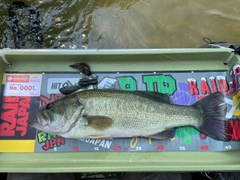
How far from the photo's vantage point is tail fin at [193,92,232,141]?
86.4 inches

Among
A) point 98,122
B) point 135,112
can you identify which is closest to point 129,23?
point 135,112

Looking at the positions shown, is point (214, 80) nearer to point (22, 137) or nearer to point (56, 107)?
point (56, 107)

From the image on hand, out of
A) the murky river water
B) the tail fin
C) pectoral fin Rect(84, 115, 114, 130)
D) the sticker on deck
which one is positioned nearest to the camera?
pectoral fin Rect(84, 115, 114, 130)

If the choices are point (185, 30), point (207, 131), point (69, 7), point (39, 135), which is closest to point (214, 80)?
point (207, 131)

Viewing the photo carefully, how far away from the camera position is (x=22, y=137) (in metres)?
2.22

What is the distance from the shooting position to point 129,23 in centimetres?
346

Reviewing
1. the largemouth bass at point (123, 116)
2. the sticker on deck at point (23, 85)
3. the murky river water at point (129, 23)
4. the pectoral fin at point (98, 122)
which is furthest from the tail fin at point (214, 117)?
the sticker on deck at point (23, 85)

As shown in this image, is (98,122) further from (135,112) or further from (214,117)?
(214,117)

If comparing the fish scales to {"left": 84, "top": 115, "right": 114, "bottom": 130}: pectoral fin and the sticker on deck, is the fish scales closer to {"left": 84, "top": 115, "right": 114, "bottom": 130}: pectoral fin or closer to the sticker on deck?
{"left": 84, "top": 115, "right": 114, "bottom": 130}: pectoral fin

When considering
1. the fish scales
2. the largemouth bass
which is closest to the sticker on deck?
the largemouth bass

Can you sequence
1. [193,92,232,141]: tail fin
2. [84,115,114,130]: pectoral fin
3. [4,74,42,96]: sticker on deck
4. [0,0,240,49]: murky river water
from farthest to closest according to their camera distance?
[0,0,240,49]: murky river water < [4,74,42,96]: sticker on deck < [193,92,232,141]: tail fin < [84,115,114,130]: pectoral fin

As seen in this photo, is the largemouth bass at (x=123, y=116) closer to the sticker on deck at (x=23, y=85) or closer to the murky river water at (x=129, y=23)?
the sticker on deck at (x=23, y=85)

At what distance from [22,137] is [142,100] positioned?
45.3 inches

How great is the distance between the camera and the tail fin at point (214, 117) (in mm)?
2193
